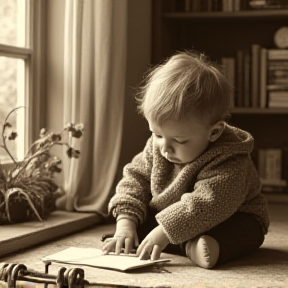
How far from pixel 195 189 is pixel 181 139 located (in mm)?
142

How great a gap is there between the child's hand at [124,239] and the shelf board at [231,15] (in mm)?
Answer: 1421

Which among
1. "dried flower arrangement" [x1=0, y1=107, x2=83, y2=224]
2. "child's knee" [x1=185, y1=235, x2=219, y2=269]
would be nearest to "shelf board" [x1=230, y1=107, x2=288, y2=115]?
"dried flower arrangement" [x1=0, y1=107, x2=83, y2=224]

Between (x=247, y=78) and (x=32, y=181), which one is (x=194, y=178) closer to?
(x=32, y=181)

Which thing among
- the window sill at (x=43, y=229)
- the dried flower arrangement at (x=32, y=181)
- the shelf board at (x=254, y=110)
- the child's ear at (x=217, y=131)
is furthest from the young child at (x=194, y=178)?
the shelf board at (x=254, y=110)

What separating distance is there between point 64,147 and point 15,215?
17.0 inches

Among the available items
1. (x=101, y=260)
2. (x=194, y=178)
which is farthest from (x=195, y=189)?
(x=101, y=260)

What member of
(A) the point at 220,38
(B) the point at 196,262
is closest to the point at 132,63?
(A) the point at 220,38

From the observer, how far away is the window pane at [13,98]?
7.72 ft

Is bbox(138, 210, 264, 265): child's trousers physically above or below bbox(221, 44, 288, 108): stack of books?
below

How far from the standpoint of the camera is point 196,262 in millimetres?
1697

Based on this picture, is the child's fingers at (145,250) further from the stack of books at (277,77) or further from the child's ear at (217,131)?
the stack of books at (277,77)

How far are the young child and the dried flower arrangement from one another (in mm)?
368

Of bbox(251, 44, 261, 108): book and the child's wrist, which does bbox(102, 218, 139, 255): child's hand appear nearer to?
the child's wrist

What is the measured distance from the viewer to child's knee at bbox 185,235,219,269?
5.42 ft
